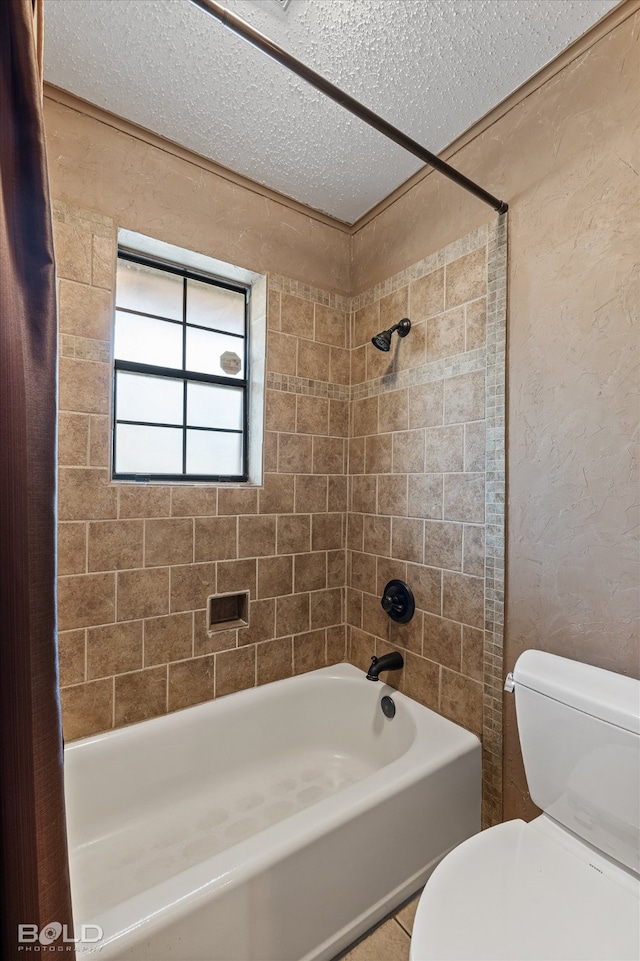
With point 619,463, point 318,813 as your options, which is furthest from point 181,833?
point 619,463

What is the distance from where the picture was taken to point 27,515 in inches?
27.6

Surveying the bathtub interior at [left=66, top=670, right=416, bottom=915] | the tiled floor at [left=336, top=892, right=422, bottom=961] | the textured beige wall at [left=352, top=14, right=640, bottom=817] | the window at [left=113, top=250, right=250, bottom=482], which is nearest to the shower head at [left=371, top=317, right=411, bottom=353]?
the textured beige wall at [left=352, top=14, right=640, bottom=817]

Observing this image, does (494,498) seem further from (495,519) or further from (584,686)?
(584,686)

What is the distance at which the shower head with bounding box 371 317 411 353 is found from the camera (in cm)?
189

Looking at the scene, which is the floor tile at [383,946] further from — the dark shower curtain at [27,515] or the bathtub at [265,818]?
the dark shower curtain at [27,515]

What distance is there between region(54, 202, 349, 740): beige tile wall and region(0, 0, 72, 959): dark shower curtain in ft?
2.85

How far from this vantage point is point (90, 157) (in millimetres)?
1589

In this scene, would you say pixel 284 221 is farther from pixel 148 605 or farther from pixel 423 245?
pixel 148 605

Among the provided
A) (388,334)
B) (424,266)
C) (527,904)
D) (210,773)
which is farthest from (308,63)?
(210,773)

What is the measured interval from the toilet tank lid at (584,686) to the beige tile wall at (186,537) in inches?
43.3

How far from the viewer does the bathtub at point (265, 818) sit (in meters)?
1.01

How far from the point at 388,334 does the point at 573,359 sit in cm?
79

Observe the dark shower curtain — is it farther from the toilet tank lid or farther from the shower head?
the shower head

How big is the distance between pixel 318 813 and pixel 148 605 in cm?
94
